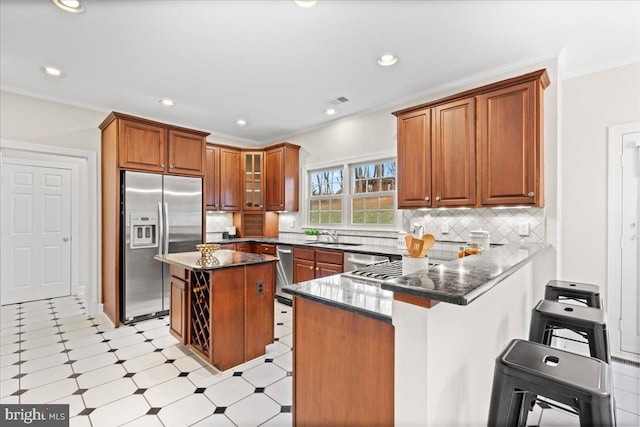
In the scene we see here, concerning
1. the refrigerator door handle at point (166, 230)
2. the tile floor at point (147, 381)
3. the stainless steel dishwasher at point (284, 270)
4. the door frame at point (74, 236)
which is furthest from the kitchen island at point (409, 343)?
the door frame at point (74, 236)

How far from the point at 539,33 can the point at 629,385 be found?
2.85 meters

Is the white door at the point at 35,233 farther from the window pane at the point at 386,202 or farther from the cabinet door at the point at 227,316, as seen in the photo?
the window pane at the point at 386,202

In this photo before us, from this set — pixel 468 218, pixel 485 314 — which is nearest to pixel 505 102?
pixel 468 218

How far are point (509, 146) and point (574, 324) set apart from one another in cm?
164

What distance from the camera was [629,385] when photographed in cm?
237

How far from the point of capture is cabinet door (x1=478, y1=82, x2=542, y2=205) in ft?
8.57

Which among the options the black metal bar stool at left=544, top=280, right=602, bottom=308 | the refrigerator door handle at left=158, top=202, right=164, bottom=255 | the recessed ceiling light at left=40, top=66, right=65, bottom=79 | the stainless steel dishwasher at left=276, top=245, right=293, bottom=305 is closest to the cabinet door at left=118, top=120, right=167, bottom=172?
the refrigerator door handle at left=158, top=202, right=164, bottom=255

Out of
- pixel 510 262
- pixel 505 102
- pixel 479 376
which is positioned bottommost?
pixel 479 376

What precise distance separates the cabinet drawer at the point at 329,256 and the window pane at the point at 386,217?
857 millimetres

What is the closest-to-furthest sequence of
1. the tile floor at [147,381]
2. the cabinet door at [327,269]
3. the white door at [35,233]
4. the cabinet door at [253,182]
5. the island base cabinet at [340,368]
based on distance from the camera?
the island base cabinet at [340,368] < the tile floor at [147,381] < the cabinet door at [327,269] < the white door at [35,233] < the cabinet door at [253,182]

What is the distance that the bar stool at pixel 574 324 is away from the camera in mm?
1596

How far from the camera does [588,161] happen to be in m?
2.90

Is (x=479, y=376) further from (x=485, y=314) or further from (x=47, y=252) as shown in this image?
(x=47, y=252)

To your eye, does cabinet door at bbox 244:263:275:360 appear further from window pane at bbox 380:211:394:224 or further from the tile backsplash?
window pane at bbox 380:211:394:224
